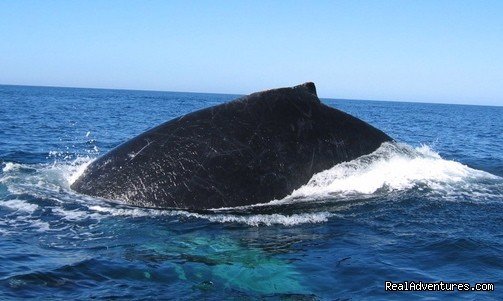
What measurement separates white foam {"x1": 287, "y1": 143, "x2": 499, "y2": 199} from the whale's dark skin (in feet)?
1.19

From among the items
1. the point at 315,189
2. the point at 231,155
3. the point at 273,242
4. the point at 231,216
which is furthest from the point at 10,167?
the point at 273,242

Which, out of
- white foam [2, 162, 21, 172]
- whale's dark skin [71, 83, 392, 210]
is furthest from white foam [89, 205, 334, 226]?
white foam [2, 162, 21, 172]

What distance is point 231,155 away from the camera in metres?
9.35

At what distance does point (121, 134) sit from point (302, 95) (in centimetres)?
2067

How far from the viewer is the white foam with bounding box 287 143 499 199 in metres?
10.3

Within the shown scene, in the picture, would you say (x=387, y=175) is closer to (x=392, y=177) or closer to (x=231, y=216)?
(x=392, y=177)

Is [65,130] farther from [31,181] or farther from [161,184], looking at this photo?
[161,184]

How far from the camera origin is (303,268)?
6.86 meters

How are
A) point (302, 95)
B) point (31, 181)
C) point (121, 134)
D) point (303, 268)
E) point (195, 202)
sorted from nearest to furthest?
point (303, 268), point (195, 202), point (302, 95), point (31, 181), point (121, 134)

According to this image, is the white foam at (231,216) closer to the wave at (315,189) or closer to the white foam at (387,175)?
the wave at (315,189)

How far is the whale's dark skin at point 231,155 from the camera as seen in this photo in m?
9.19

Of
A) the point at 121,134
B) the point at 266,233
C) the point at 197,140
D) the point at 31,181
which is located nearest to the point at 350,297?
the point at 266,233

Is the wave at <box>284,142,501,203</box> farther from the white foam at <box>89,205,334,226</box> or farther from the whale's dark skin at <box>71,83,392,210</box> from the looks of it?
the white foam at <box>89,205,334,226</box>

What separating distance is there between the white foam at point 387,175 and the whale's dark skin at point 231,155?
1.19 feet
